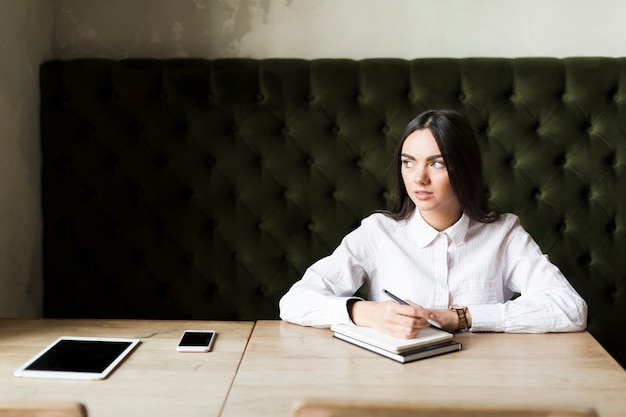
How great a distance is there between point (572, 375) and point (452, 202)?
0.62 m

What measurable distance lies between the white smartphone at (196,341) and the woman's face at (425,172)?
61 centimetres

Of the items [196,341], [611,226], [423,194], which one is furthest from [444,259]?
[611,226]

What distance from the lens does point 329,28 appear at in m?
2.33

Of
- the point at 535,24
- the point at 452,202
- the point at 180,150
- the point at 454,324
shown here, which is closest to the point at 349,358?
the point at 454,324

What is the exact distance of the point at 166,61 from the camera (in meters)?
2.21

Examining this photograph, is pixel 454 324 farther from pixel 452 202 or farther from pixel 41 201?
pixel 41 201

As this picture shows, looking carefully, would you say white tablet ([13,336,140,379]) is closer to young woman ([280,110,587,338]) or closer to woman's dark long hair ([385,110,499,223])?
young woman ([280,110,587,338])

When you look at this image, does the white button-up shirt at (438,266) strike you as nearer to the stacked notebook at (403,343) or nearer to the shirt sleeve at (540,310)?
the shirt sleeve at (540,310)

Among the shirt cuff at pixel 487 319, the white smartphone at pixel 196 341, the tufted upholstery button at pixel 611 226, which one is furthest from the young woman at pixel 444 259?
the tufted upholstery button at pixel 611 226

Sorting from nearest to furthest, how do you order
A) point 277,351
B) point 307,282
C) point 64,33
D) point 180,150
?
point 277,351 → point 307,282 → point 180,150 → point 64,33

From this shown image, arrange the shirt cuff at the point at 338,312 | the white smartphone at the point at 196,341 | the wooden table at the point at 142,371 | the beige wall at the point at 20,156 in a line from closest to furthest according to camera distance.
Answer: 1. the wooden table at the point at 142,371
2. the white smartphone at the point at 196,341
3. the shirt cuff at the point at 338,312
4. the beige wall at the point at 20,156

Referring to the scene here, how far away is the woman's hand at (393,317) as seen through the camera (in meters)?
1.37

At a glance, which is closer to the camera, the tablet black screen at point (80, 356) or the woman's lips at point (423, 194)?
the tablet black screen at point (80, 356)

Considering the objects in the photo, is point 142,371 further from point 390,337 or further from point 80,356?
point 390,337
